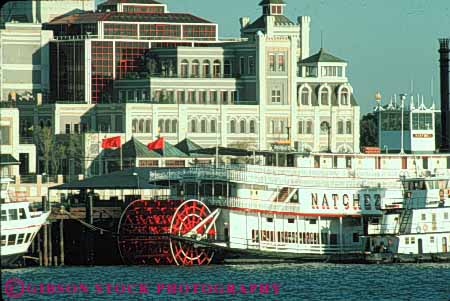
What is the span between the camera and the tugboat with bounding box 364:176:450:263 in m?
99.6

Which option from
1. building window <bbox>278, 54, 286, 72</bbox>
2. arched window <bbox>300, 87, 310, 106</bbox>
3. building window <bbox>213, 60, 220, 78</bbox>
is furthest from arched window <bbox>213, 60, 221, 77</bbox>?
arched window <bbox>300, 87, 310, 106</bbox>

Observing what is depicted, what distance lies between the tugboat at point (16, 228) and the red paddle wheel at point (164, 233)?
478cm

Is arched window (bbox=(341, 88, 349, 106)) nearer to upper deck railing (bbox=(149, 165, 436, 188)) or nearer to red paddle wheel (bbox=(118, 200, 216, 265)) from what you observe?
upper deck railing (bbox=(149, 165, 436, 188))

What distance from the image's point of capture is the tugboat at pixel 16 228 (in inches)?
3789

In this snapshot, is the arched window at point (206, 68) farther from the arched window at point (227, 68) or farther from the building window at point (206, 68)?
the arched window at point (227, 68)

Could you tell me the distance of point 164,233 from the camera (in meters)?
98.4

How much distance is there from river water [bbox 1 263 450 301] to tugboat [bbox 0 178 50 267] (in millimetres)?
1165

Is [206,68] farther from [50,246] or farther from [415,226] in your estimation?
[415,226]

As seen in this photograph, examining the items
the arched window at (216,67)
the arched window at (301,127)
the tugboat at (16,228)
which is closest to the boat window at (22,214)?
the tugboat at (16,228)

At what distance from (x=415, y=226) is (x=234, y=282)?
662 inches

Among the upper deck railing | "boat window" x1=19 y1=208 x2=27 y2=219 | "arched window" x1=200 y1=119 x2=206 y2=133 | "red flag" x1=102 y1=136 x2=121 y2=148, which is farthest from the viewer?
"arched window" x1=200 y1=119 x2=206 y2=133

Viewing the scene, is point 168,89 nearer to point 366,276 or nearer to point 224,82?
point 224,82

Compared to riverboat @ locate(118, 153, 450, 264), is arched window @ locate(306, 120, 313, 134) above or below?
above

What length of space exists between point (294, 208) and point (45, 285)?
802 inches
